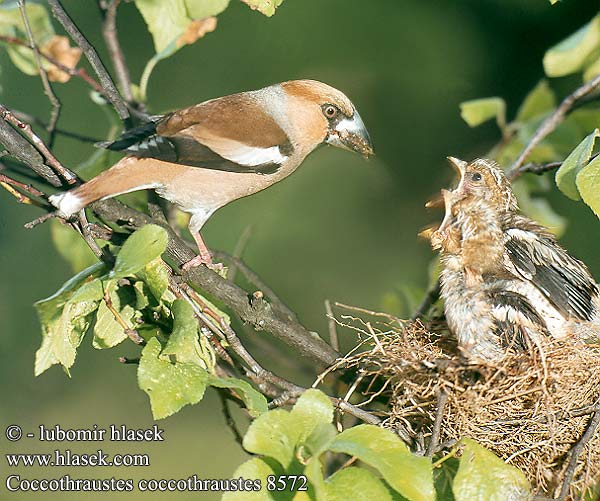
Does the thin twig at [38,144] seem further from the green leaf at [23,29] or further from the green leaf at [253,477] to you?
the green leaf at [253,477]

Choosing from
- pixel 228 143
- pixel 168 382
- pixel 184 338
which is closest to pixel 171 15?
pixel 228 143

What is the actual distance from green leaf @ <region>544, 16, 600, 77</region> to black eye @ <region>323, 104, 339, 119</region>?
0.76m

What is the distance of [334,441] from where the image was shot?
1.80 m

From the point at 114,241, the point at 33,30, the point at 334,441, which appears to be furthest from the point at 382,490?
the point at 33,30

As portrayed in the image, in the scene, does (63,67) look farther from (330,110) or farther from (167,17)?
(330,110)

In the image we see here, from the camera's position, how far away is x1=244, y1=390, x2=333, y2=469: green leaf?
1807 millimetres

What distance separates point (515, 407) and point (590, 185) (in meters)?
0.67

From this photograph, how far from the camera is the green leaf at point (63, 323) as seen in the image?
6.64ft

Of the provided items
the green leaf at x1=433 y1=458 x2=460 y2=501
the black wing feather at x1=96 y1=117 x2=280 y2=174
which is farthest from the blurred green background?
the green leaf at x1=433 y1=458 x2=460 y2=501

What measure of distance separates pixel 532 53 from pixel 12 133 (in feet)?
15.2

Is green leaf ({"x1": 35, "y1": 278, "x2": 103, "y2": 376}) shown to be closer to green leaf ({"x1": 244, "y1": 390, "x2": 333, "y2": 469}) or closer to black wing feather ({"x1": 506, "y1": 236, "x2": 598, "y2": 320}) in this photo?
green leaf ({"x1": 244, "y1": 390, "x2": 333, "y2": 469})

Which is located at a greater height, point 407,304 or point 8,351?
point 407,304

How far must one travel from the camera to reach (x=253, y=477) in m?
1.81

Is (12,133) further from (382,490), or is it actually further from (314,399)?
(382,490)
